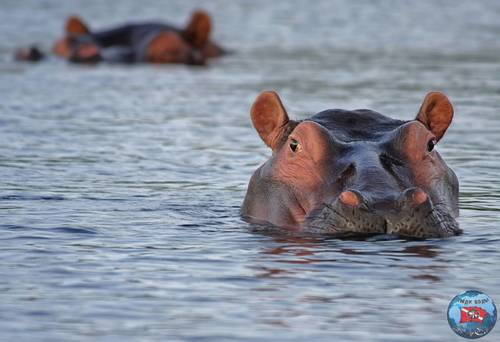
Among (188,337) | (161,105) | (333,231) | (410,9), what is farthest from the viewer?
(410,9)

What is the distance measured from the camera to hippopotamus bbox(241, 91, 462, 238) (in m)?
8.79

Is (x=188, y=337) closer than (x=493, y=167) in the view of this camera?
Yes

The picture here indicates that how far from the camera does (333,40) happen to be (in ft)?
97.9

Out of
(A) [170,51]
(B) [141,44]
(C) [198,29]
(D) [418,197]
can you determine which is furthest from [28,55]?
(D) [418,197]

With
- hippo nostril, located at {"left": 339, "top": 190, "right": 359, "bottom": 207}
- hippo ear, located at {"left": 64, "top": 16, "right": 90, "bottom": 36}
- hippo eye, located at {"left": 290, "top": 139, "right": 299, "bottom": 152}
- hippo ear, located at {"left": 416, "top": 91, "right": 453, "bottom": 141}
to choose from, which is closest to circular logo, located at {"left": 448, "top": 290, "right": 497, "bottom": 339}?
hippo nostril, located at {"left": 339, "top": 190, "right": 359, "bottom": 207}

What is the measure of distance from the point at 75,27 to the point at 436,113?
1677cm

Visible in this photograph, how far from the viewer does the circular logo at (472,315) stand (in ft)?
22.7

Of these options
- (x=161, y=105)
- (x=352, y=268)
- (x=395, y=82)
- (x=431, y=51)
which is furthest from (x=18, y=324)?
(x=431, y=51)

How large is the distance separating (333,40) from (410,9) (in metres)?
9.69

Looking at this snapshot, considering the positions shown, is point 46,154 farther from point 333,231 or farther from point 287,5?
point 287,5

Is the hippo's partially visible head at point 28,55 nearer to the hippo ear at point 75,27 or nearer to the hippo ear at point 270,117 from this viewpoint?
the hippo ear at point 75,27

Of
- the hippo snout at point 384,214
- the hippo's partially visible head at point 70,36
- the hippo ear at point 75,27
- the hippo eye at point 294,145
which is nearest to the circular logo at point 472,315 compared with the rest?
the hippo snout at point 384,214

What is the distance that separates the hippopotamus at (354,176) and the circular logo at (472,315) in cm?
124

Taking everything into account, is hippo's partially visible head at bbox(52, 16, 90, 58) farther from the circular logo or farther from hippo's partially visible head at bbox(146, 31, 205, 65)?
the circular logo
